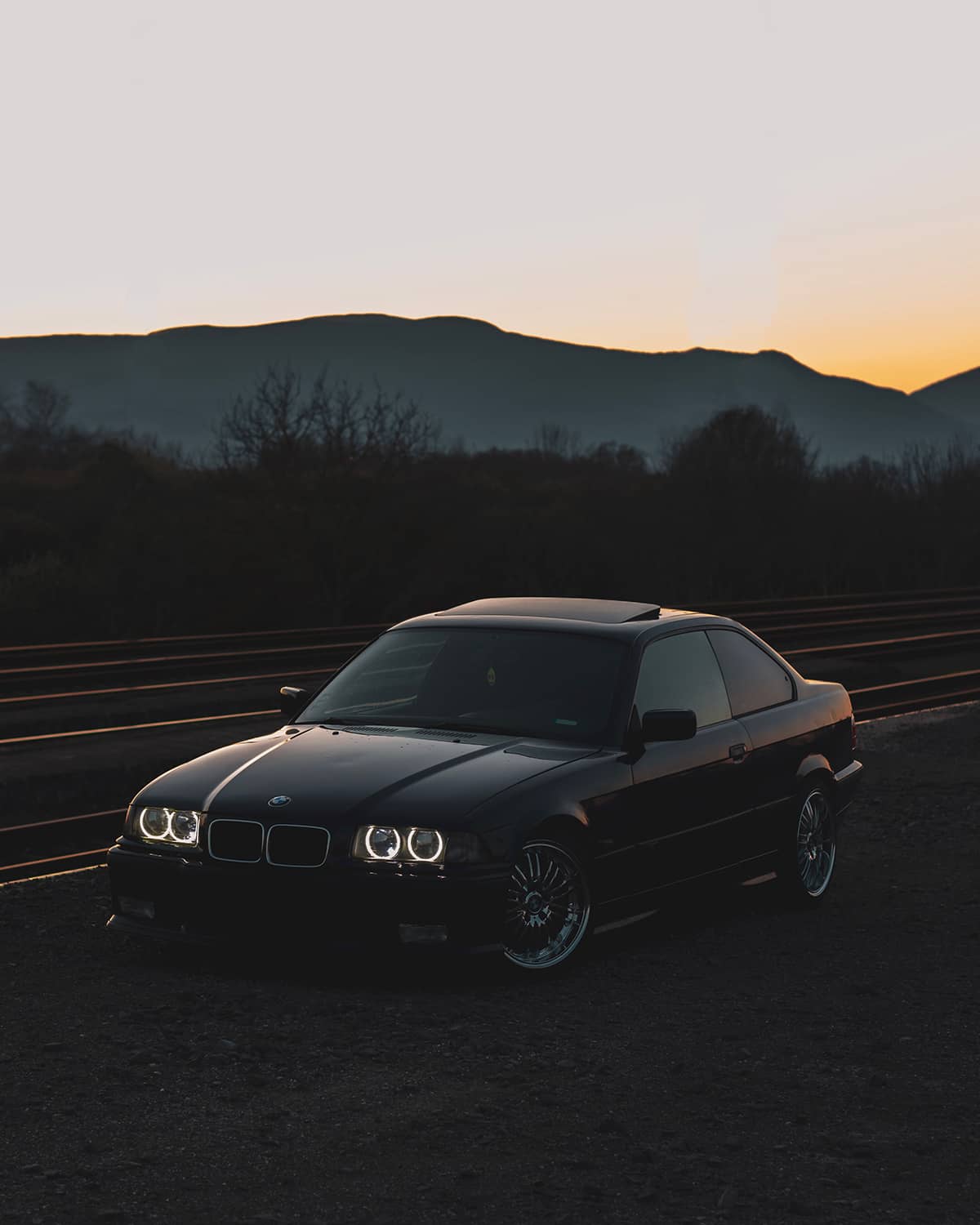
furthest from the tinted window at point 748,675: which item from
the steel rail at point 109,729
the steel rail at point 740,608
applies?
the steel rail at point 740,608

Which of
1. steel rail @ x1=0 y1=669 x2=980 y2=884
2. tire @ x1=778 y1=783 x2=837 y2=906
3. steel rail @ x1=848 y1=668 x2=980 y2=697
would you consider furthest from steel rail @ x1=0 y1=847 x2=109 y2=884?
steel rail @ x1=848 y1=668 x2=980 y2=697

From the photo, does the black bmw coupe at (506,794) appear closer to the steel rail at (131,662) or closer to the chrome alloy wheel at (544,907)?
the chrome alloy wheel at (544,907)

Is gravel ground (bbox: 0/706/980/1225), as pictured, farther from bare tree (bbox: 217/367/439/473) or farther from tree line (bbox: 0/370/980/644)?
bare tree (bbox: 217/367/439/473)

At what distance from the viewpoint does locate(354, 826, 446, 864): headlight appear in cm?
594

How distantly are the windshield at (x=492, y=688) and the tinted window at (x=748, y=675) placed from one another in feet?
2.57

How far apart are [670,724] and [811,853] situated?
1.61 meters

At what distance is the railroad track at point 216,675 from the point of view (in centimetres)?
1002

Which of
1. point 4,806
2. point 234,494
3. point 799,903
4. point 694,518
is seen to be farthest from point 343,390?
point 799,903

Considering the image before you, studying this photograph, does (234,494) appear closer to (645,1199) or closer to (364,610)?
(364,610)

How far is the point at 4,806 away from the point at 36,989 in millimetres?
6248

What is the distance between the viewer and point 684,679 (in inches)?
290

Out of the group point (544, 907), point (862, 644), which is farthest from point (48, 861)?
point (862, 644)

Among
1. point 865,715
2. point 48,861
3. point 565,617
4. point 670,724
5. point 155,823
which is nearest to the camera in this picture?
point 155,823

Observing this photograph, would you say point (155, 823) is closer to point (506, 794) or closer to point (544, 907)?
point (506, 794)
